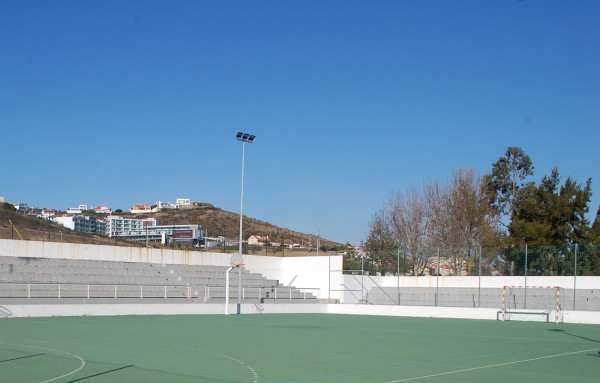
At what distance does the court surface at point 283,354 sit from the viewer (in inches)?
473

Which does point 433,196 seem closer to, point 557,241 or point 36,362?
point 557,241

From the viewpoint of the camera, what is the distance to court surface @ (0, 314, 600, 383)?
1202cm

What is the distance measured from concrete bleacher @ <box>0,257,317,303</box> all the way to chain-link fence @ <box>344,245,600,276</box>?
5607 millimetres

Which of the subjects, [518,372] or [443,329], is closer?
[518,372]

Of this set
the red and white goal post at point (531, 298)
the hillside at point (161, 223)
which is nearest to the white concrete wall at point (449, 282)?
the red and white goal post at point (531, 298)

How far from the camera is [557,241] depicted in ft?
172

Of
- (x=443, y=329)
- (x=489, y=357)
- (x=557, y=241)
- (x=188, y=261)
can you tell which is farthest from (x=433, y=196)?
(x=489, y=357)

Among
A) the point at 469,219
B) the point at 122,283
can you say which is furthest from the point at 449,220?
the point at 122,283

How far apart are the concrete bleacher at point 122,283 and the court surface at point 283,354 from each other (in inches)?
314

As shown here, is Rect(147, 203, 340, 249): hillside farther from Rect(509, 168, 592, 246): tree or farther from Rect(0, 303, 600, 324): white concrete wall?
Rect(0, 303, 600, 324): white concrete wall

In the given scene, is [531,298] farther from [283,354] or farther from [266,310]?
[283,354]

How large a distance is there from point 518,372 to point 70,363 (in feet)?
29.2

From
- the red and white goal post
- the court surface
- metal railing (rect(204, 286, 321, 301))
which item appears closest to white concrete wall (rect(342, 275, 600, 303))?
the red and white goal post

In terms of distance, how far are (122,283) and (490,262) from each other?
21831 millimetres
